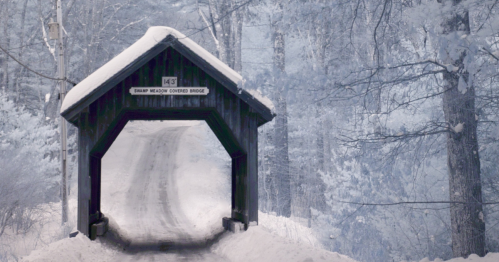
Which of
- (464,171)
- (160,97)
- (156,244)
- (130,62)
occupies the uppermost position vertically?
(130,62)

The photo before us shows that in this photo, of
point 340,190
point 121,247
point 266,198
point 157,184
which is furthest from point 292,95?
point 157,184

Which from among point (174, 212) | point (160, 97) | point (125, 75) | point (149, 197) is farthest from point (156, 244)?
point (149, 197)

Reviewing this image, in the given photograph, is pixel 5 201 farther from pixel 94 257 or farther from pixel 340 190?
pixel 340 190

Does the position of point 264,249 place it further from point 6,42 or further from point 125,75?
point 6,42

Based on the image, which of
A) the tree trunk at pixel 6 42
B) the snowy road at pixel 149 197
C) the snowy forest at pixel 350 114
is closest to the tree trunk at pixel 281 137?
the snowy forest at pixel 350 114

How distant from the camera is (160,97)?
973 cm

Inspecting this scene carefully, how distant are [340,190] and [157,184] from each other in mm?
12074

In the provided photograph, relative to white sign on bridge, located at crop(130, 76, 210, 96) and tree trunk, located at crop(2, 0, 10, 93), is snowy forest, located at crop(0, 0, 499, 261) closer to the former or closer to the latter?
tree trunk, located at crop(2, 0, 10, 93)

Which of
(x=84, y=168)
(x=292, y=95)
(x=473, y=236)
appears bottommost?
(x=473, y=236)

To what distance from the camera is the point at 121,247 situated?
10375mm

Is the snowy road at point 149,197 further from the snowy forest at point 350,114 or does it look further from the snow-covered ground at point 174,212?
the snowy forest at point 350,114

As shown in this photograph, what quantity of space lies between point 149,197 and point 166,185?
251 cm

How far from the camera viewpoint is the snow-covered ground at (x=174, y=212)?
7.98 meters

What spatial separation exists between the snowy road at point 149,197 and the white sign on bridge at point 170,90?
3.53 m
